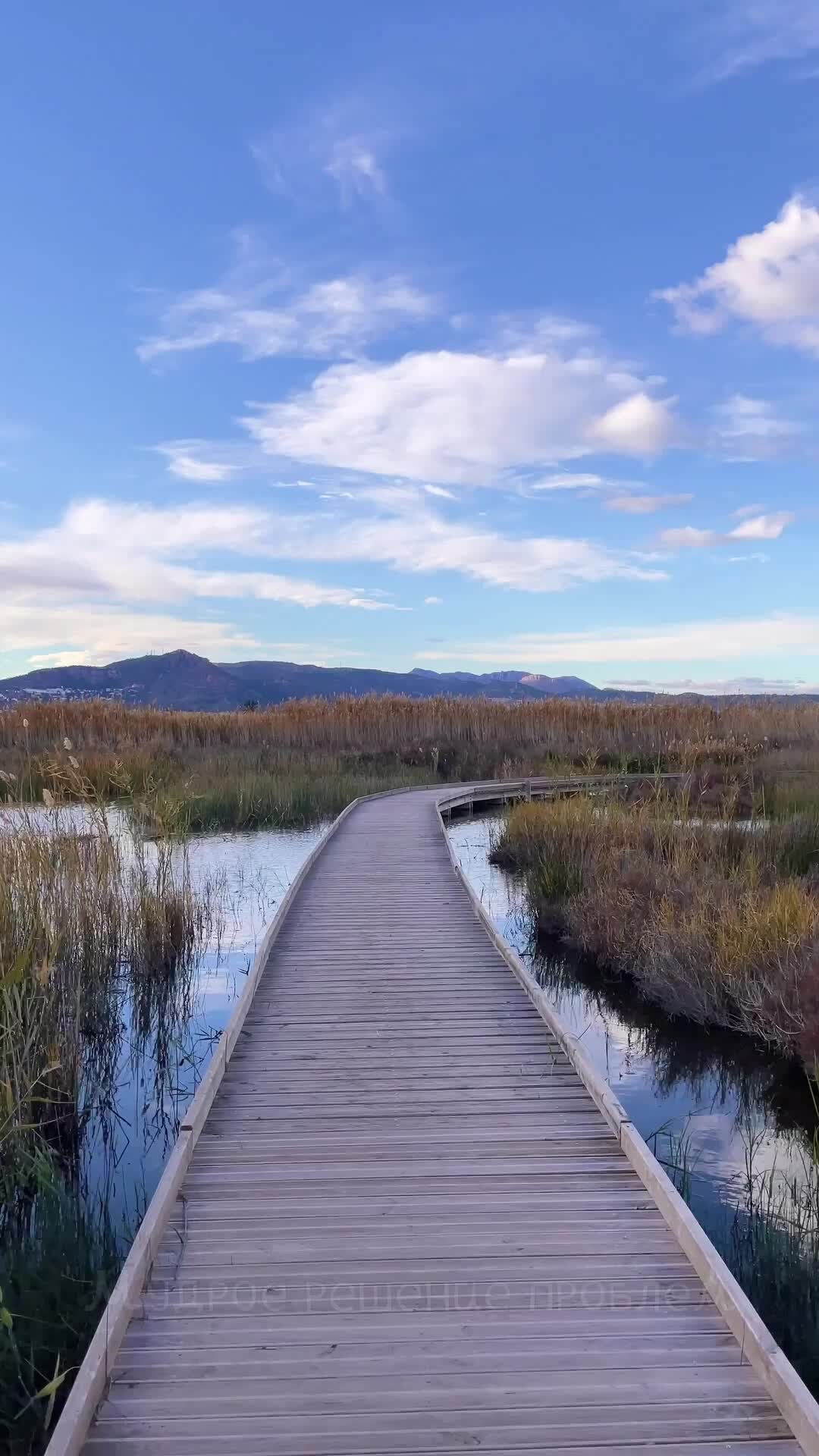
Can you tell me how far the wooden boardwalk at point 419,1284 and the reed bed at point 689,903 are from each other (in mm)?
1546

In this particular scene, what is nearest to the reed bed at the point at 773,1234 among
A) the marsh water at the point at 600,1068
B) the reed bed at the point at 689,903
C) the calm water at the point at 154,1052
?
the marsh water at the point at 600,1068

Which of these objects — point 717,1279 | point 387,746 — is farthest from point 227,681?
point 717,1279

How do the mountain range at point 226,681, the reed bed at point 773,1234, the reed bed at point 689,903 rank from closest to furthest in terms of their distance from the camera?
the reed bed at point 773,1234 < the reed bed at point 689,903 < the mountain range at point 226,681

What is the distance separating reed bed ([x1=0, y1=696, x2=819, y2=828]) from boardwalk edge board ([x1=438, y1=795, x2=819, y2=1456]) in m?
8.17

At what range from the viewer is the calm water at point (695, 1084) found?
4.07 metres

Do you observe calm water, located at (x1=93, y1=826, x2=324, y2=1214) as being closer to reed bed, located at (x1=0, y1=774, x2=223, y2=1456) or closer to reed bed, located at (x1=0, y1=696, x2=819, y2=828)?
reed bed, located at (x1=0, y1=774, x2=223, y2=1456)

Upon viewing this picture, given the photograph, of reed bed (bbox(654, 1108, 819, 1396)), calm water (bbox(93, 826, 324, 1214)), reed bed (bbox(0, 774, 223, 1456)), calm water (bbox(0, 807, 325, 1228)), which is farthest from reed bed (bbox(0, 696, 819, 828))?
reed bed (bbox(654, 1108, 819, 1396))

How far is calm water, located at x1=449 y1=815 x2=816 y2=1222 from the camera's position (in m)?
4.07

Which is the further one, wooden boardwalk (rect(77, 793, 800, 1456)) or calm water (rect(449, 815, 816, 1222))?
calm water (rect(449, 815, 816, 1222))

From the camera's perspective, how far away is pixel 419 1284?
2.50m

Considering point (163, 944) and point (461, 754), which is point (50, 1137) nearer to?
point (163, 944)

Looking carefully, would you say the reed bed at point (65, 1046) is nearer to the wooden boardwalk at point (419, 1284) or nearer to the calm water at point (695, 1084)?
the wooden boardwalk at point (419, 1284)

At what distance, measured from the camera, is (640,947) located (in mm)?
6316

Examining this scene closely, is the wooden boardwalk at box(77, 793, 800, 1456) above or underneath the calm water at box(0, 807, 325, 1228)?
above
